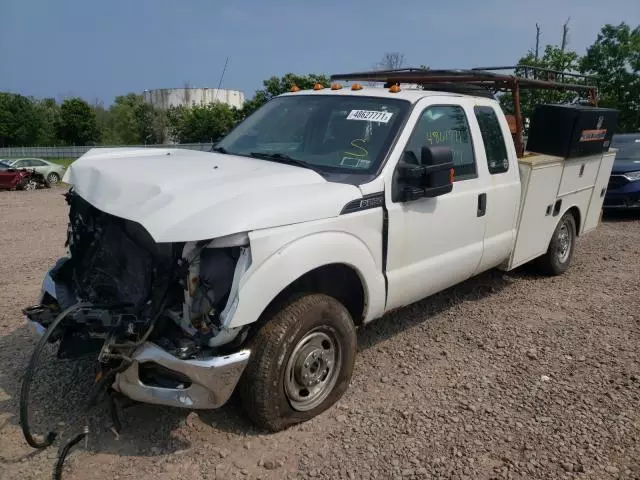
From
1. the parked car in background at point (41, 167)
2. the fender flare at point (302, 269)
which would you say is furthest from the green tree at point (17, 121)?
the fender flare at point (302, 269)

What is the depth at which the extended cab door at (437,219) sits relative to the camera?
12.3ft

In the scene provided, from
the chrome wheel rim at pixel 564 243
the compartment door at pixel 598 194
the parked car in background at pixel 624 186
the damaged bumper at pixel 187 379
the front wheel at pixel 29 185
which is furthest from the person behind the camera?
the front wheel at pixel 29 185

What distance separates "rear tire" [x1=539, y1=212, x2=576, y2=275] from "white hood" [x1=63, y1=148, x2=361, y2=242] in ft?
12.0

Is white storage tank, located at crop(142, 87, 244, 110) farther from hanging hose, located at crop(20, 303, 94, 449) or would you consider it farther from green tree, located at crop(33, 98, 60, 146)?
hanging hose, located at crop(20, 303, 94, 449)

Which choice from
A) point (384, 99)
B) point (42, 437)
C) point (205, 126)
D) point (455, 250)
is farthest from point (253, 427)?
point (205, 126)

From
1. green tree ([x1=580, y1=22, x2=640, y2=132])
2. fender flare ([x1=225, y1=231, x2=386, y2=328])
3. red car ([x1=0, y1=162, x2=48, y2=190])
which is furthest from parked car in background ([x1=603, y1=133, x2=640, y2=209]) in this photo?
red car ([x1=0, y1=162, x2=48, y2=190])

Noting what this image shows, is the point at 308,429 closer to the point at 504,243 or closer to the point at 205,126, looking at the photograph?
the point at 504,243

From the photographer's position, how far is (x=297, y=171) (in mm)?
3564

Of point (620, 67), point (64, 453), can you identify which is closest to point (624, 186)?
point (64, 453)

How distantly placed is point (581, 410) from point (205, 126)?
47181 millimetres

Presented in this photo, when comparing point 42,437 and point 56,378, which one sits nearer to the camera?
point 42,437

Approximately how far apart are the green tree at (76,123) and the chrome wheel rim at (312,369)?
60653 millimetres

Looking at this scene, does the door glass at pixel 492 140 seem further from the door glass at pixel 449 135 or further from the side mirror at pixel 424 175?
the side mirror at pixel 424 175

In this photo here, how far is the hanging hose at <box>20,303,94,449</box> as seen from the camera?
2638 mm
